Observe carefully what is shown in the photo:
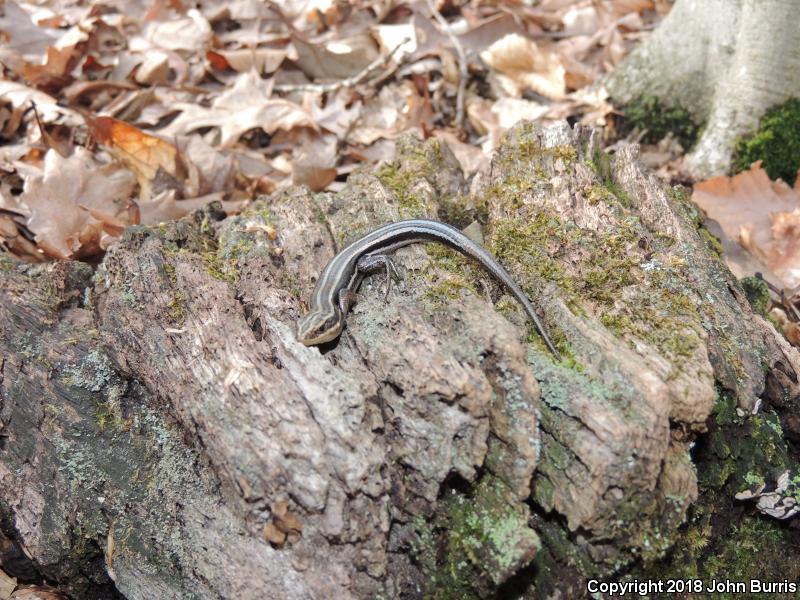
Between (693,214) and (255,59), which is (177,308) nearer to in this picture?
(693,214)

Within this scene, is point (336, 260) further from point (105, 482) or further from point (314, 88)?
point (314, 88)

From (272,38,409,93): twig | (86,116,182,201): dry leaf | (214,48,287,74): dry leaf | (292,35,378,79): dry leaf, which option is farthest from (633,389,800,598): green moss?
(214,48,287,74): dry leaf

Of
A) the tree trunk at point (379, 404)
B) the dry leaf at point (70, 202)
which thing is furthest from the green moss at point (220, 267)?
the dry leaf at point (70, 202)

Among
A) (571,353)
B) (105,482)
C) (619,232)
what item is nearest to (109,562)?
(105,482)

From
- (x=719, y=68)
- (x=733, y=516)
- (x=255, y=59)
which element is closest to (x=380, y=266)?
(x=733, y=516)

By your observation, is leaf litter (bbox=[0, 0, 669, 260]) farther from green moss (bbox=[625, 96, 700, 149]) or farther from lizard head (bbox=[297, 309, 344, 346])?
lizard head (bbox=[297, 309, 344, 346])

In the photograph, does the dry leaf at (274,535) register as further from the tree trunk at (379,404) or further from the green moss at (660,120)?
the green moss at (660,120)
